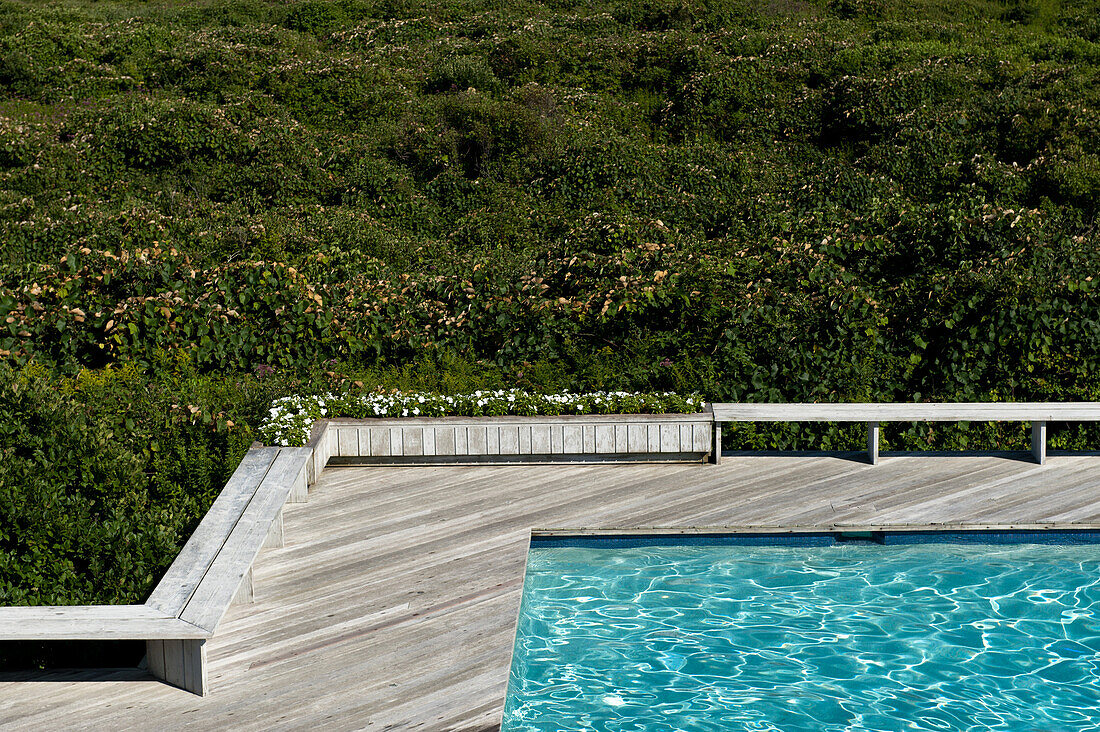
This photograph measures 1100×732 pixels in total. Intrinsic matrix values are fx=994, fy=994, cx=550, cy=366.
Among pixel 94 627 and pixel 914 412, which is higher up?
pixel 914 412

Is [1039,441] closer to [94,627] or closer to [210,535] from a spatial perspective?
[210,535]

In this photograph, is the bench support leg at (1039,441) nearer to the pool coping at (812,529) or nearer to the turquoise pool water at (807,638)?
the pool coping at (812,529)

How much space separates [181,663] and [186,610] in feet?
0.78

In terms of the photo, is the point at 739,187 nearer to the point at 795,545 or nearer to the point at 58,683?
the point at 795,545

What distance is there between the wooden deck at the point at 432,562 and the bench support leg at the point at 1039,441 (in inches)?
3.7

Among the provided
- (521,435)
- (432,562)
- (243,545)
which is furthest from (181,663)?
(521,435)

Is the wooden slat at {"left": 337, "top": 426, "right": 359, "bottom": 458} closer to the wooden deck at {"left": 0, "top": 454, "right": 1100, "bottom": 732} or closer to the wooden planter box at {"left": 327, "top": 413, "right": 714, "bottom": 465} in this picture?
the wooden planter box at {"left": 327, "top": 413, "right": 714, "bottom": 465}

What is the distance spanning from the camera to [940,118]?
53.5ft

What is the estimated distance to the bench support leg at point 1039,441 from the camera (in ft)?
24.1

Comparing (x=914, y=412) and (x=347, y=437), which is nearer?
(x=914, y=412)

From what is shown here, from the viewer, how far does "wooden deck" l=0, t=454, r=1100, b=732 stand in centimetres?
407

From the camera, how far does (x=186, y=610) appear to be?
4.19 m

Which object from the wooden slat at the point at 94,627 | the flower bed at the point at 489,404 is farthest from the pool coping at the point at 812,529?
the wooden slat at the point at 94,627

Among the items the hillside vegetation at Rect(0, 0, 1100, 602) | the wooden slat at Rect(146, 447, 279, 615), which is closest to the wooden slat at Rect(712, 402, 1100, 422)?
the hillside vegetation at Rect(0, 0, 1100, 602)
